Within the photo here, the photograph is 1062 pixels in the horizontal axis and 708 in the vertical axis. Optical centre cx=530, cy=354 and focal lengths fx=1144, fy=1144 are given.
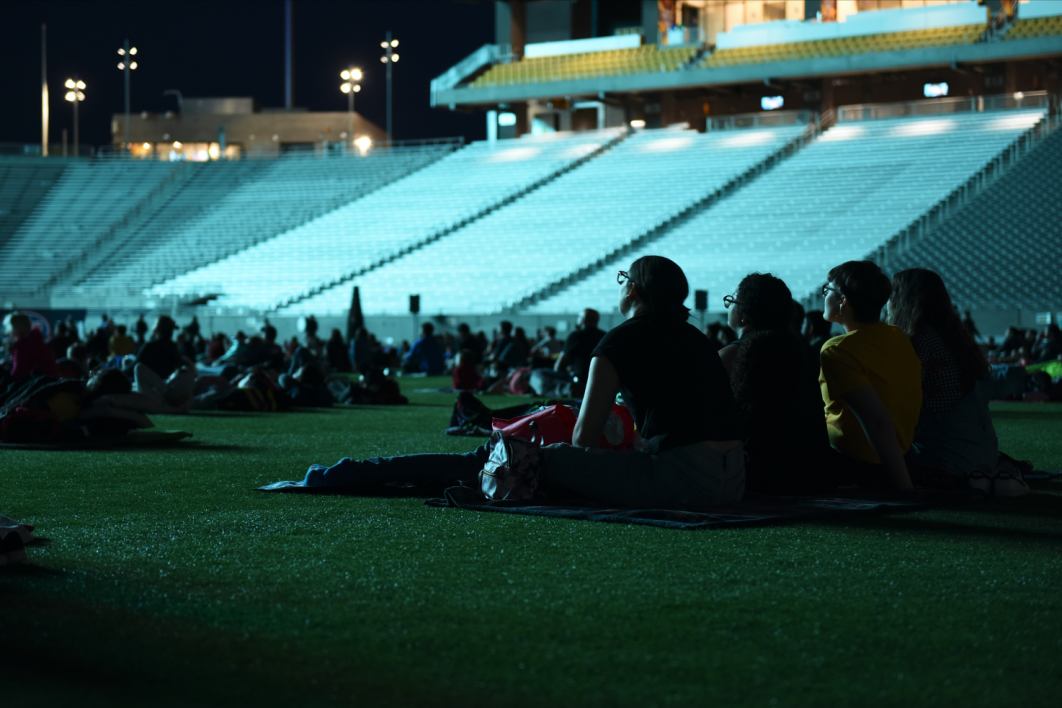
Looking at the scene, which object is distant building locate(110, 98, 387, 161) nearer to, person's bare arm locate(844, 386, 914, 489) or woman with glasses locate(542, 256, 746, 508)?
person's bare arm locate(844, 386, 914, 489)

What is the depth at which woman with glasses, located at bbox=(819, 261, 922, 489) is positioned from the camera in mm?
5594

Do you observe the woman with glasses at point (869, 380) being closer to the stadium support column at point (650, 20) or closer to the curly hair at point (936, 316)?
the curly hair at point (936, 316)

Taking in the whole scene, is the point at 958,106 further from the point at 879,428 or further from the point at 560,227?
the point at 879,428

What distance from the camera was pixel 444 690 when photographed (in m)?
2.58

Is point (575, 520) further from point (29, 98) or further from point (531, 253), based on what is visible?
point (29, 98)

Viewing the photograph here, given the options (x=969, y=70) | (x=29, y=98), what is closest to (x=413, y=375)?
(x=969, y=70)

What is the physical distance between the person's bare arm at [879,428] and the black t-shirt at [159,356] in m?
10.1

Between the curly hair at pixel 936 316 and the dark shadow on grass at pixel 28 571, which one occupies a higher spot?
the curly hair at pixel 936 316

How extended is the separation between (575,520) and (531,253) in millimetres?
28999

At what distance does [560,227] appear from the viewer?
35.1 m

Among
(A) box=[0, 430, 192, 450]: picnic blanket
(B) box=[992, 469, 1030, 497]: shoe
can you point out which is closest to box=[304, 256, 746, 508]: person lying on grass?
(B) box=[992, 469, 1030, 497]: shoe

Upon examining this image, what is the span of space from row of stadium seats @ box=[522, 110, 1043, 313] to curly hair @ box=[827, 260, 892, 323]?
21.3 meters

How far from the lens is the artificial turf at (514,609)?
2617mm

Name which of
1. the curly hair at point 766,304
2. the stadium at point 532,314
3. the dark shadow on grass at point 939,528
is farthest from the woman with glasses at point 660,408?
the curly hair at point 766,304
